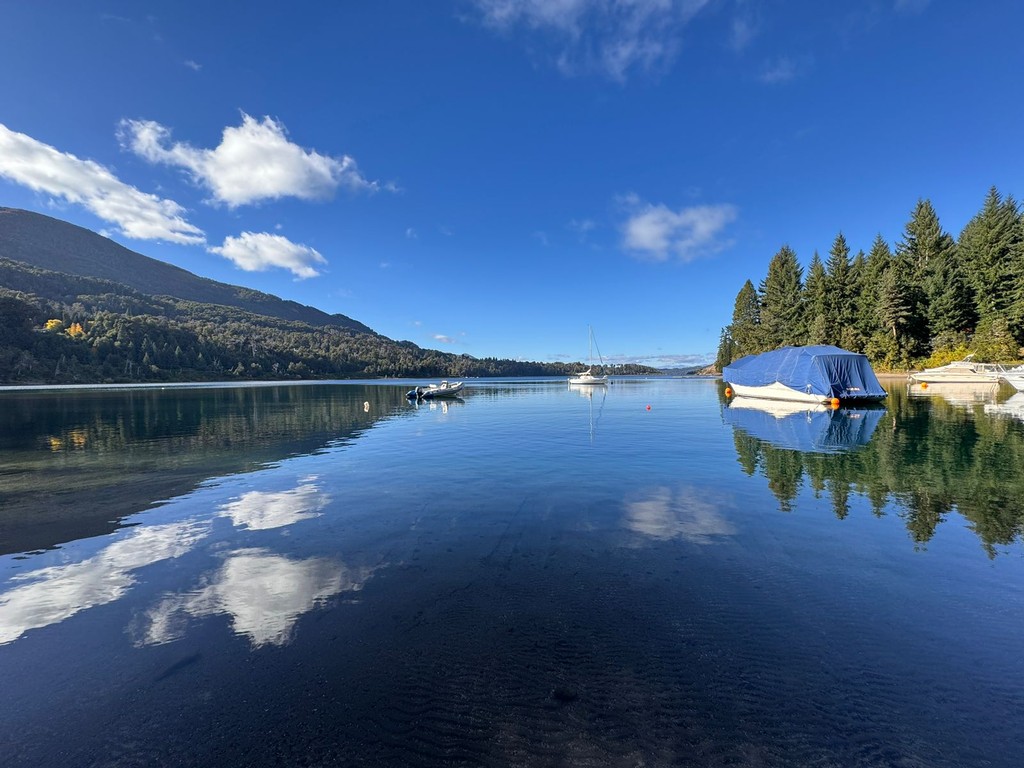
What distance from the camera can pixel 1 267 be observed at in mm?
185750

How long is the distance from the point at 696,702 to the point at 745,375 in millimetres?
52693

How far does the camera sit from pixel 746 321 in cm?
11794

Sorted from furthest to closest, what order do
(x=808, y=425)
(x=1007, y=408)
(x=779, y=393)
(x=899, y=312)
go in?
(x=899, y=312), (x=779, y=393), (x=1007, y=408), (x=808, y=425)

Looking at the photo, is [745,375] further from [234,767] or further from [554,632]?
[234,767]

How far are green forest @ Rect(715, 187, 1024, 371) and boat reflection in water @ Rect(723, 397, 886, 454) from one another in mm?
45797

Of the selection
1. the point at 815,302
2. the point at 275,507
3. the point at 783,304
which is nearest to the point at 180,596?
the point at 275,507

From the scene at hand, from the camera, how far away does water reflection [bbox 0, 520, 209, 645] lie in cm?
699

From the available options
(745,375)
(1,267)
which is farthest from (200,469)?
(1,267)

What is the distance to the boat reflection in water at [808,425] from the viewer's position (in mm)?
22156

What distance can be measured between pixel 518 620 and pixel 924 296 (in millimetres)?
98412

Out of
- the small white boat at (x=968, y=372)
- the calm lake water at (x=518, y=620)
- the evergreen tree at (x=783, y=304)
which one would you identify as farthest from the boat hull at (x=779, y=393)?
the evergreen tree at (x=783, y=304)

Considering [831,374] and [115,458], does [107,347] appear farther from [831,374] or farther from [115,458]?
[831,374]

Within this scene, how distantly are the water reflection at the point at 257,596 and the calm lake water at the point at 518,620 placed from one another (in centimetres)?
6

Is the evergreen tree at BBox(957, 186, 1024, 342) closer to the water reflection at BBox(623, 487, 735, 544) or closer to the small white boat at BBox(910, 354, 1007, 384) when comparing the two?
Result: the small white boat at BBox(910, 354, 1007, 384)
